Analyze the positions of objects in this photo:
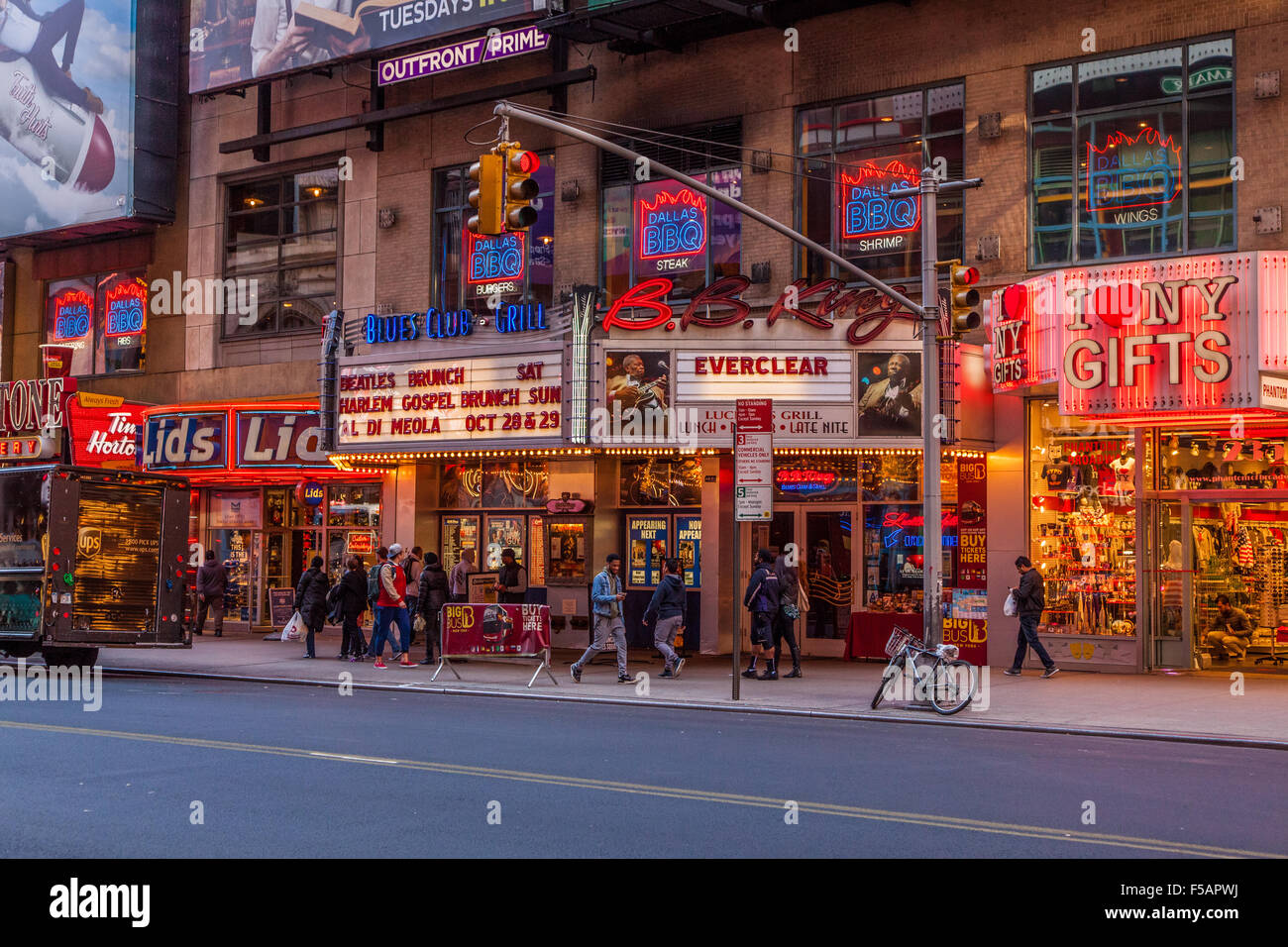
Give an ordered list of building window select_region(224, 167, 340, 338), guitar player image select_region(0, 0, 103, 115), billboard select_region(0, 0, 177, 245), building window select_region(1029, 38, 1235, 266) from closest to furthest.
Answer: building window select_region(1029, 38, 1235, 266) < building window select_region(224, 167, 340, 338) < billboard select_region(0, 0, 177, 245) < guitar player image select_region(0, 0, 103, 115)

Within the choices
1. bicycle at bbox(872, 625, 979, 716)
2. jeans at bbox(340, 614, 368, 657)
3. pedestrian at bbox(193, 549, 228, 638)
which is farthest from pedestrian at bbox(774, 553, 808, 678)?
pedestrian at bbox(193, 549, 228, 638)

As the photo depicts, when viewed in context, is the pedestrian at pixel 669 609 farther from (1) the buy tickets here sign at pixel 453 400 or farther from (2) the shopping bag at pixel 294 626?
(2) the shopping bag at pixel 294 626

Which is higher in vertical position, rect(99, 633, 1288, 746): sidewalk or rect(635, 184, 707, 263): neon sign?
rect(635, 184, 707, 263): neon sign

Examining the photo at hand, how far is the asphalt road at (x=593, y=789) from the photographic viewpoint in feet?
27.5

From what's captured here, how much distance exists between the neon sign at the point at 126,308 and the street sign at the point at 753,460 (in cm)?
1948

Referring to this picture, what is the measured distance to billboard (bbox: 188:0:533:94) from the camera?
1040 inches

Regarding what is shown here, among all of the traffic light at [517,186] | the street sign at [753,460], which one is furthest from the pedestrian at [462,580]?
the traffic light at [517,186]

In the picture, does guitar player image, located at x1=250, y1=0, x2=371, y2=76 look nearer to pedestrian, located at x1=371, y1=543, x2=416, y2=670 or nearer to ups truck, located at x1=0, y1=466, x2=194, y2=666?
ups truck, located at x1=0, y1=466, x2=194, y2=666

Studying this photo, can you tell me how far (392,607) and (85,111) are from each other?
1632 cm

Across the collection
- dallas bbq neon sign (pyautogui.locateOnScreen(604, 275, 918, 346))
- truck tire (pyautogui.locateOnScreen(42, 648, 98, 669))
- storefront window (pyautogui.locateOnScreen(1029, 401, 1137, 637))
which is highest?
dallas bbq neon sign (pyautogui.locateOnScreen(604, 275, 918, 346))

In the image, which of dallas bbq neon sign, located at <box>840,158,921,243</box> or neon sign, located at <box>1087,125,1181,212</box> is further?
dallas bbq neon sign, located at <box>840,158,921,243</box>

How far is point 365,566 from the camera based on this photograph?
29578mm

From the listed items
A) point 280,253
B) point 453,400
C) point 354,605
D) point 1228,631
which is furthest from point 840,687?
point 280,253

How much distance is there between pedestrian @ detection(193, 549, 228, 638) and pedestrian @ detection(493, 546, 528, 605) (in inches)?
259
